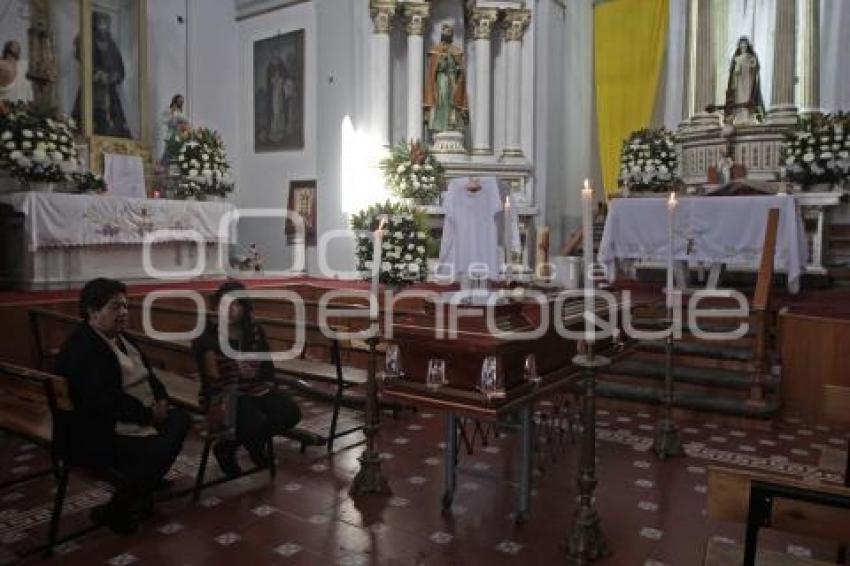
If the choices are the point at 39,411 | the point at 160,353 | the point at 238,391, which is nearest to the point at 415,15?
the point at 160,353

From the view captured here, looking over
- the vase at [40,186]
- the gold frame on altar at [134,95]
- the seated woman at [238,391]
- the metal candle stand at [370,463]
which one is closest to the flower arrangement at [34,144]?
the vase at [40,186]

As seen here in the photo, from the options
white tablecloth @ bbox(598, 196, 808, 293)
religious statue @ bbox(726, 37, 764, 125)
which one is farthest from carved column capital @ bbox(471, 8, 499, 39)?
white tablecloth @ bbox(598, 196, 808, 293)

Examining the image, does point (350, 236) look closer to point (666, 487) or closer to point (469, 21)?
point (469, 21)

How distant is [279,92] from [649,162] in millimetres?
6431

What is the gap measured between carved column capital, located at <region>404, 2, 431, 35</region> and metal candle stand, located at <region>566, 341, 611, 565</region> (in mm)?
8394

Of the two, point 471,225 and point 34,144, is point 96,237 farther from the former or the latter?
point 471,225

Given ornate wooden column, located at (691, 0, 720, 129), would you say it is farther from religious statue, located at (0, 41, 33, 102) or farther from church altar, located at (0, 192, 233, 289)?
religious statue, located at (0, 41, 33, 102)

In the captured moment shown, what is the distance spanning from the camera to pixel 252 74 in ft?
39.5

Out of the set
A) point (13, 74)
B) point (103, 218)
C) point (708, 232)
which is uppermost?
point (13, 74)

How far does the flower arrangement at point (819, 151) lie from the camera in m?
7.39

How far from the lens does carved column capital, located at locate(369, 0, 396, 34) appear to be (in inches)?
399

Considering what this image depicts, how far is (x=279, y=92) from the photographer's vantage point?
1174 cm

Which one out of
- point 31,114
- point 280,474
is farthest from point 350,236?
point 280,474

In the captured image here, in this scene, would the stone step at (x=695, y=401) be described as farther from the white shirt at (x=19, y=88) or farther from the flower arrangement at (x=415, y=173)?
the white shirt at (x=19, y=88)
